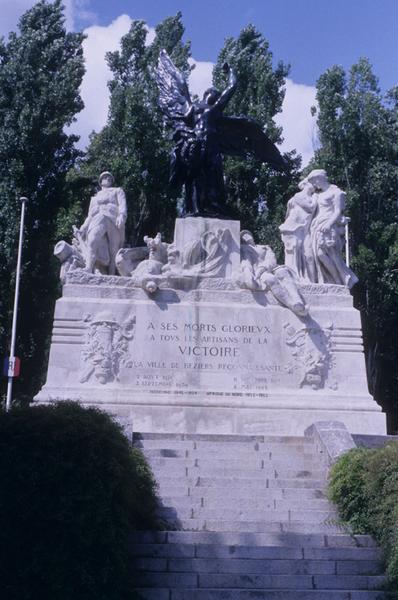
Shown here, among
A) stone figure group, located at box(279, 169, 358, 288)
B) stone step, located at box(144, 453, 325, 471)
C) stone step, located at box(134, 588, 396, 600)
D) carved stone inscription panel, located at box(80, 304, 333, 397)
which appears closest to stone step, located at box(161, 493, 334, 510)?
stone step, located at box(144, 453, 325, 471)

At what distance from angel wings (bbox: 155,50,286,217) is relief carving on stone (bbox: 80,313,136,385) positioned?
368cm

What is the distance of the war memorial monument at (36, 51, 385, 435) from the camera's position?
16.9m

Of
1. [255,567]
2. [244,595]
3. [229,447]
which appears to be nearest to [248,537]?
[255,567]

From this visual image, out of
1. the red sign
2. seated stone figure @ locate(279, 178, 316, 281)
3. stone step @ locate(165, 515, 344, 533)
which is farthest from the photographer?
the red sign

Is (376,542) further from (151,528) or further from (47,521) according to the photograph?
(47,521)

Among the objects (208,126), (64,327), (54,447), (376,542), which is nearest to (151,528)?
(54,447)

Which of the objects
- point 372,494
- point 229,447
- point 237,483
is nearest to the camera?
point 372,494

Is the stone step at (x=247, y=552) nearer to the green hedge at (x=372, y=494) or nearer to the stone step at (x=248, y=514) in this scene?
the green hedge at (x=372, y=494)

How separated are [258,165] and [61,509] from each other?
2565 centimetres

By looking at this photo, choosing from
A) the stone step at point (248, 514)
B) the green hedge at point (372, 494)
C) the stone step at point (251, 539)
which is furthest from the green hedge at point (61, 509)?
the green hedge at point (372, 494)

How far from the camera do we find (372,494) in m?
10.6

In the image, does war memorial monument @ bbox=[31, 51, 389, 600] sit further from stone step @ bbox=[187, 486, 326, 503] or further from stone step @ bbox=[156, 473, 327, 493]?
stone step @ bbox=[187, 486, 326, 503]

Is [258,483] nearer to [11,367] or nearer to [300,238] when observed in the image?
[300,238]

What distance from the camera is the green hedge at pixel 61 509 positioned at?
864cm
